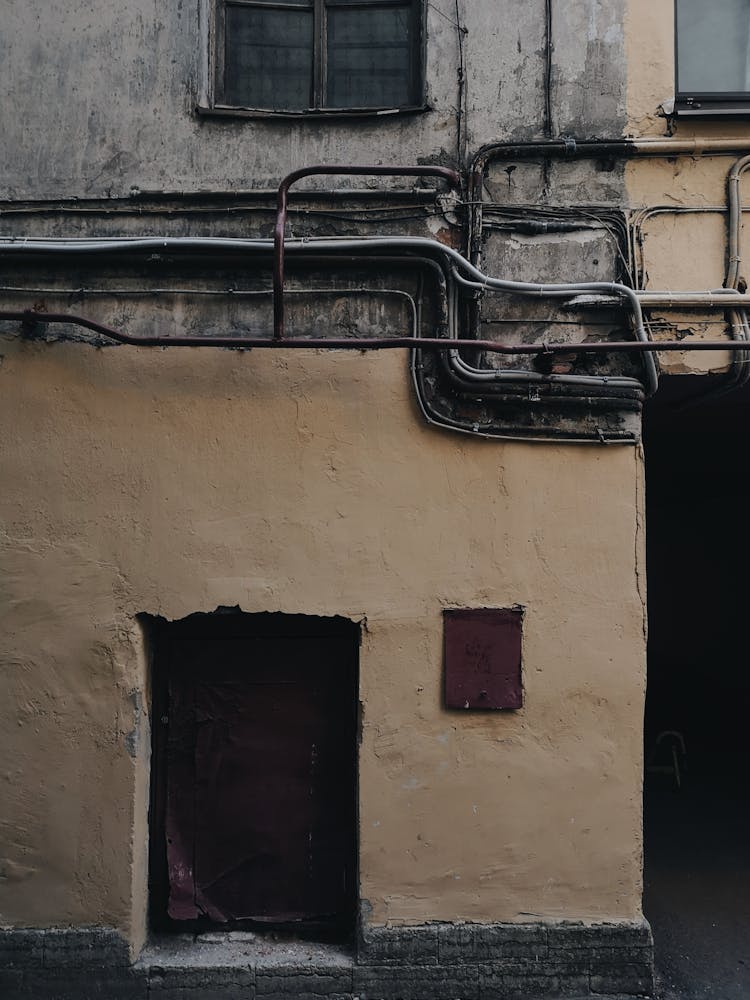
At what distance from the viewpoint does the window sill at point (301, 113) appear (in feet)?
15.5

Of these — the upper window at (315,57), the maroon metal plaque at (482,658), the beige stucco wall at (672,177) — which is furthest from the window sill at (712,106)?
the maroon metal plaque at (482,658)

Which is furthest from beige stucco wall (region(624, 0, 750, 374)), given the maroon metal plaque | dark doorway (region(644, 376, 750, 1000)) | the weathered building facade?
the maroon metal plaque

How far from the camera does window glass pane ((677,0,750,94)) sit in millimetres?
4820

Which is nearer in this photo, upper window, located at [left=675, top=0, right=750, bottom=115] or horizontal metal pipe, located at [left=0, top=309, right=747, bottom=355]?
horizontal metal pipe, located at [left=0, top=309, right=747, bottom=355]

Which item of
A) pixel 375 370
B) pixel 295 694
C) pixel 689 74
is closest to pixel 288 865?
pixel 295 694

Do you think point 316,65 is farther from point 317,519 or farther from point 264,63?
point 317,519

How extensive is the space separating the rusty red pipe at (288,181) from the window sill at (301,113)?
423 millimetres

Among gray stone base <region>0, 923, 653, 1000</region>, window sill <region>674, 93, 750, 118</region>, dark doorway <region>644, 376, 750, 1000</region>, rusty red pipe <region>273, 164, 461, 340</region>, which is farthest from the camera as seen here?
dark doorway <region>644, 376, 750, 1000</region>

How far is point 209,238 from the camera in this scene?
181 inches

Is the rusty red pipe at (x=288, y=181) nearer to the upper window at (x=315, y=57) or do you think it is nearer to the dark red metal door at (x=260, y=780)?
the upper window at (x=315, y=57)

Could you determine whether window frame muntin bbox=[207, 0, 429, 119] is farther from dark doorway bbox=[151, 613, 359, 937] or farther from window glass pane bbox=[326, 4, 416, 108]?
dark doorway bbox=[151, 613, 359, 937]

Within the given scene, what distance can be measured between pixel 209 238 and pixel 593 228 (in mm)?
2200

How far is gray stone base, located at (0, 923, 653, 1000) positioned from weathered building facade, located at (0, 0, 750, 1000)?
0.06 feet

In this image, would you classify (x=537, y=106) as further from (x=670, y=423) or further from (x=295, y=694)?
(x=295, y=694)
